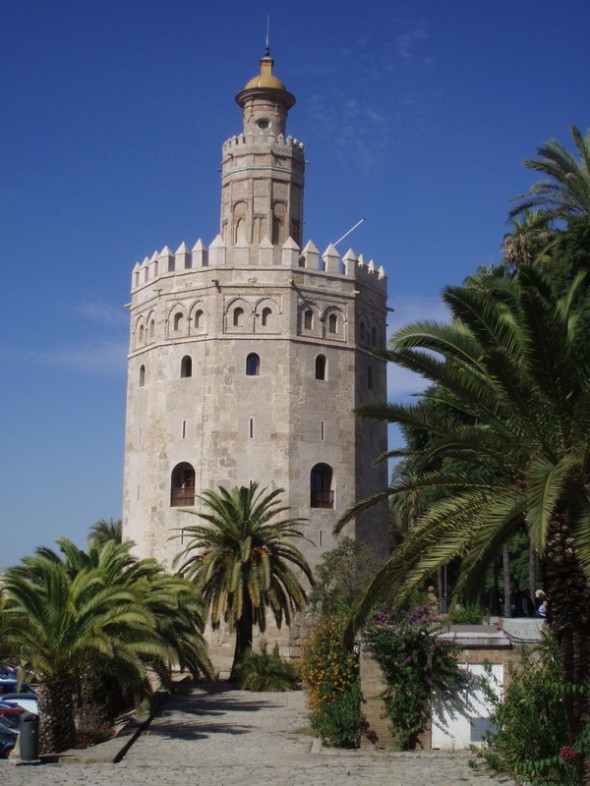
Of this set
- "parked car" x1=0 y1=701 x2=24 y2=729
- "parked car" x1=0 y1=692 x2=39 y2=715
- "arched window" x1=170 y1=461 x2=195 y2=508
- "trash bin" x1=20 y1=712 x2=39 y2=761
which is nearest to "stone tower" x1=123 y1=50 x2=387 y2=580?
"arched window" x1=170 y1=461 x2=195 y2=508

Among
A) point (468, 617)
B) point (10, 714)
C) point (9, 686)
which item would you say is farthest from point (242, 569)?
point (468, 617)

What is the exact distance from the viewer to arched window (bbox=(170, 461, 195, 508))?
29.9 meters

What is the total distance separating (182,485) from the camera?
30109 millimetres

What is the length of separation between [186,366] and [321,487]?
568 centimetres

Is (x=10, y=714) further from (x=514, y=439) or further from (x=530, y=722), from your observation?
(x=514, y=439)

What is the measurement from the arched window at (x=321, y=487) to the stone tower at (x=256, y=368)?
44mm

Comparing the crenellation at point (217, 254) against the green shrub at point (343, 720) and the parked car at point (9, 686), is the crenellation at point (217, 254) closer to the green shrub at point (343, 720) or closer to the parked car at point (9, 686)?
the parked car at point (9, 686)

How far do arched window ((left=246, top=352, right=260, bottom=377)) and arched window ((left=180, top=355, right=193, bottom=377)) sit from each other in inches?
73.9

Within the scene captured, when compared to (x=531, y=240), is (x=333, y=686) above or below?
below

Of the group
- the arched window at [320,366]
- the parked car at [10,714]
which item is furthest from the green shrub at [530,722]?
the arched window at [320,366]

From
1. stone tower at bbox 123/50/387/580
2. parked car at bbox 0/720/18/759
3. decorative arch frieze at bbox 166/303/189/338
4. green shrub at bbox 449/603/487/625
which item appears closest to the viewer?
parked car at bbox 0/720/18/759

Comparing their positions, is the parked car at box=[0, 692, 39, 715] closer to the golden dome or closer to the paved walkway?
the paved walkway

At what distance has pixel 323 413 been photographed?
3025 centimetres

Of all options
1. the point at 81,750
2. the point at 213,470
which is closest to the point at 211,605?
the point at 213,470
